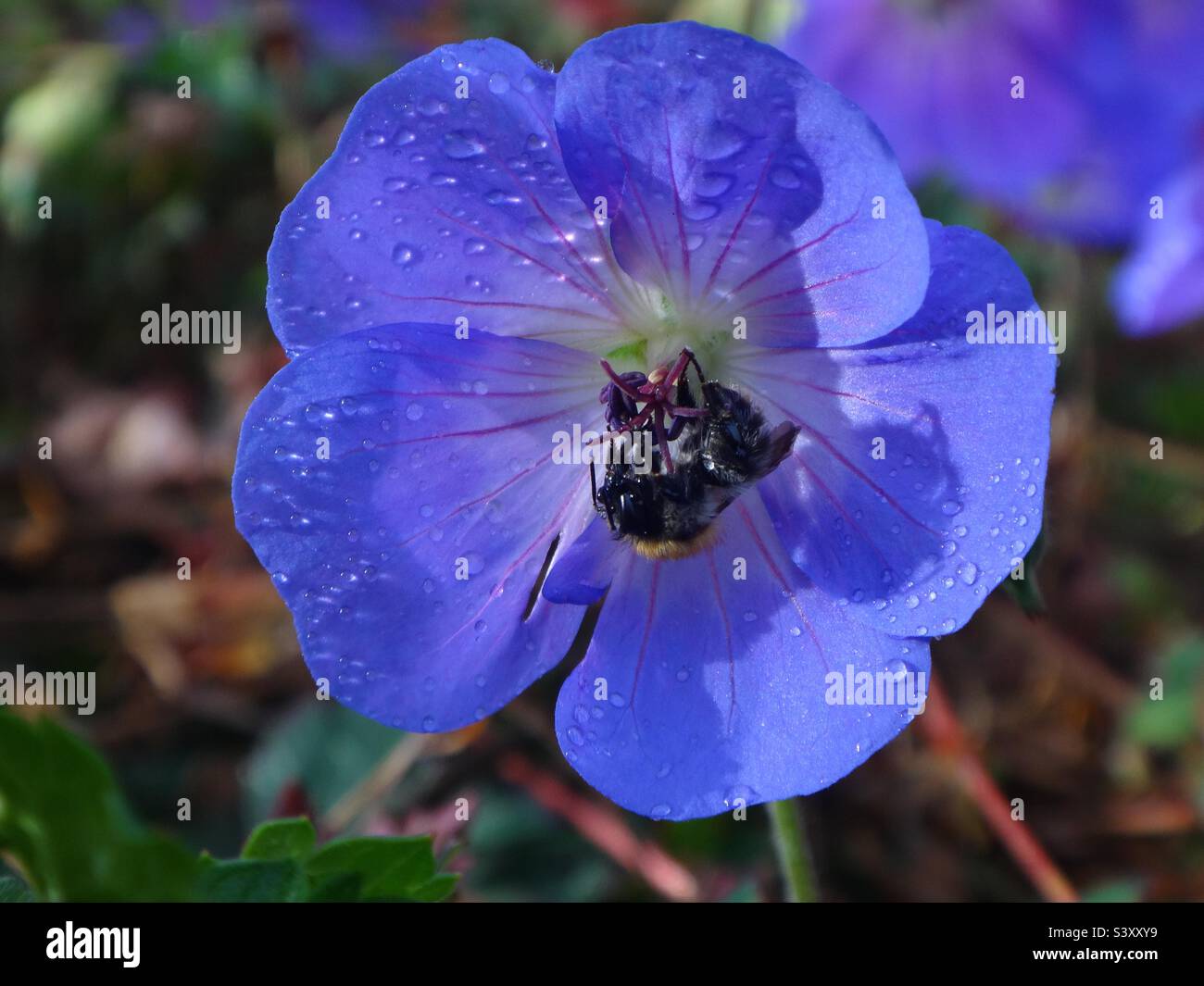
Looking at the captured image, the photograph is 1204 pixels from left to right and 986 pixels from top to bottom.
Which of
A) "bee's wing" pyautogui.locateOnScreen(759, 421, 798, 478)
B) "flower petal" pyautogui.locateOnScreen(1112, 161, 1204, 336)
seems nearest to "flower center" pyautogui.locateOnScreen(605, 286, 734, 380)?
"bee's wing" pyautogui.locateOnScreen(759, 421, 798, 478)

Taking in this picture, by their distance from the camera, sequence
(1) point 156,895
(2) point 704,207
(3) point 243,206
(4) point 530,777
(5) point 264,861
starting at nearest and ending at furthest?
(1) point 156,895
(5) point 264,861
(2) point 704,207
(4) point 530,777
(3) point 243,206

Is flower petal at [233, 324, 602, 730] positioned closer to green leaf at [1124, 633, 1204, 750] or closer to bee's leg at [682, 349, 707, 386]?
bee's leg at [682, 349, 707, 386]

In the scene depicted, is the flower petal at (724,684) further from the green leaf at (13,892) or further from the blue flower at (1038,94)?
the blue flower at (1038,94)

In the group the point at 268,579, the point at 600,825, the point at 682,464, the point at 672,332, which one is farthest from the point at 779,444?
the point at 268,579

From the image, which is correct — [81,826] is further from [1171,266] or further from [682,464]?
[1171,266]

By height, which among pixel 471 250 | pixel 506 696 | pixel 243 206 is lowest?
pixel 506 696

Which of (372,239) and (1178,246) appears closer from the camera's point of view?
(372,239)

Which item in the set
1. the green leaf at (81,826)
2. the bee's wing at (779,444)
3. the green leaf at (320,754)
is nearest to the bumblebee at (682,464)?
the bee's wing at (779,444)
